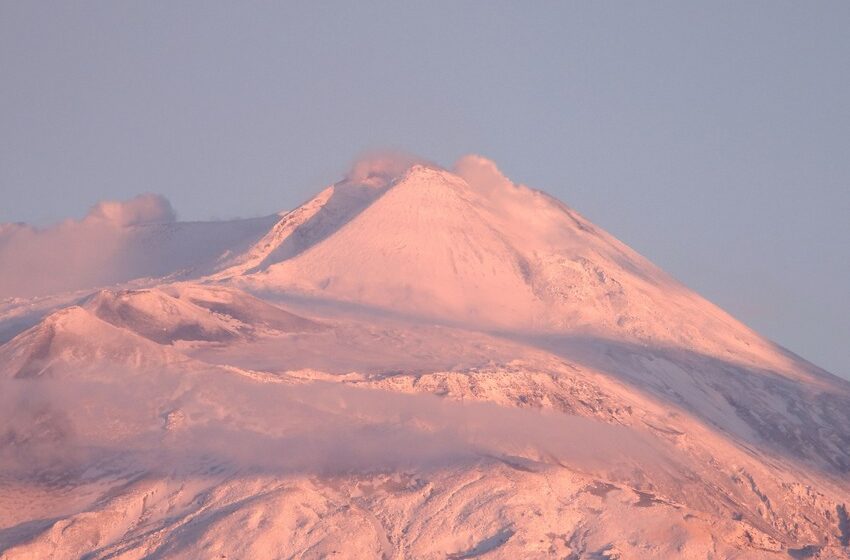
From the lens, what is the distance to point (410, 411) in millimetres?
77625

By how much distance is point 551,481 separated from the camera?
70.6 metres

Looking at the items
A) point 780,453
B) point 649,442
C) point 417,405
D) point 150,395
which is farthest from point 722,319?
point 150,395

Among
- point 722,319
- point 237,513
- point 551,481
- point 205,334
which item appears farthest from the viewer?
point 722,319

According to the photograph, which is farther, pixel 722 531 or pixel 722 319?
pixel 722 319

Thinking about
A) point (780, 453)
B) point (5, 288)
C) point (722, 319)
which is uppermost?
point (722, 319)

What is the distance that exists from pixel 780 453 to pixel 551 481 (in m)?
24.4

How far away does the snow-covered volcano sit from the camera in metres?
66.6

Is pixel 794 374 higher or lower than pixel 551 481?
higher

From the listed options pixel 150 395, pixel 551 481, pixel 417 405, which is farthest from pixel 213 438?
pixel 551 481

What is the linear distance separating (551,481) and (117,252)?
73385 mm

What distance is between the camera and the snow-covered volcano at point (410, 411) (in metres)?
66.6

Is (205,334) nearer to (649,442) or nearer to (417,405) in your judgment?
(417,405)

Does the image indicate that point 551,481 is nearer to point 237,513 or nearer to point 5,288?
point 237,513

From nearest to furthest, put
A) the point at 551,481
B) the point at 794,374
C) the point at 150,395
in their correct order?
the point at 551,481, the point at 150,395, the point at 794,374
